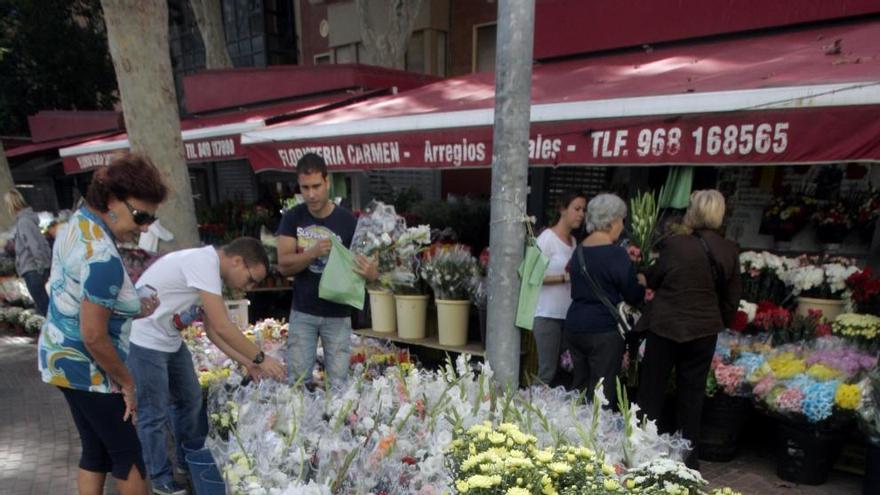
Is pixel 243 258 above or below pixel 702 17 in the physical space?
below

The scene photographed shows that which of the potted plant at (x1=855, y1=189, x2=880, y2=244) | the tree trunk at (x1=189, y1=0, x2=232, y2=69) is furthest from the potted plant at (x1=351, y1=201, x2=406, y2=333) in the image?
the tree trunk at (x1=189, y1=0, x2=232, y2=69)

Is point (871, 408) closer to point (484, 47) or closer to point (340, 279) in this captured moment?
point (340, 279)

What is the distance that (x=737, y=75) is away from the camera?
12.4ft

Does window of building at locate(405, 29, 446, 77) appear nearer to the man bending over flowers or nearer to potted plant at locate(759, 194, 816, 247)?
potted plant at locate(759, 194, 816, 247)

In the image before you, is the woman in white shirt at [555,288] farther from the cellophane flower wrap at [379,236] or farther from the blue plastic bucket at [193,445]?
the blue plastic bucket at [193,445]

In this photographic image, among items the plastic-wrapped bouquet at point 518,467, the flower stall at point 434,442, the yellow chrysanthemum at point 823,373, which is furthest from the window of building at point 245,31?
the plastic-wrapped bouquet at point 518,467

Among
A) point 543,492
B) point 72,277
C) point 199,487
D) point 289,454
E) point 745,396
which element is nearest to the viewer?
point 543,492

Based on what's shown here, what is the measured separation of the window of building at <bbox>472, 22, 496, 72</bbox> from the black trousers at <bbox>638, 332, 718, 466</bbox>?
9539mm

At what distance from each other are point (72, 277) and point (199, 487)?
0.99 metres

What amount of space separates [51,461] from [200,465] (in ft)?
7.58

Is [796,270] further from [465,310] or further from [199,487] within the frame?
[199,487]

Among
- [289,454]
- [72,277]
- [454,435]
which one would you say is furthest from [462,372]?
[72,277]

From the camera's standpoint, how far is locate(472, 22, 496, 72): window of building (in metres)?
11.7

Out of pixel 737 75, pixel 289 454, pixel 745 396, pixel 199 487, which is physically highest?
pixel 737 75
